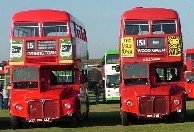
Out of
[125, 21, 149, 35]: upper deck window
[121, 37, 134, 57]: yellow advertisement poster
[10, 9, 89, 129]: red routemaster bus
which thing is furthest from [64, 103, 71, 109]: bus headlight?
[125, 21, 149, 35]: upper deck window

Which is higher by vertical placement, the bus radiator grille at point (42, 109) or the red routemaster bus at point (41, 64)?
the red routemaster bus at point (41, 64)

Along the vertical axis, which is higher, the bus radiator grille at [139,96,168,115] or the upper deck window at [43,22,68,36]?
the upper deck window at [43,22,68,36]

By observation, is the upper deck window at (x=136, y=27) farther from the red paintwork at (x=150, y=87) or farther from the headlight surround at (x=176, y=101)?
the headlight surround at (x=176, y=101)

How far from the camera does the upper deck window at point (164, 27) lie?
21203 mm

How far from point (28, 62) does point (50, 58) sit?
85 centimetres

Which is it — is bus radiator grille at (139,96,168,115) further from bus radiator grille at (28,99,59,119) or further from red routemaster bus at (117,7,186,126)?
bus radiator grille at (28,99,59,119)

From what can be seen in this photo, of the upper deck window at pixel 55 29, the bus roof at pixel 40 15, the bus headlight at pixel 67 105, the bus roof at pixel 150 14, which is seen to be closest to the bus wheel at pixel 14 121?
the bus headlight at pixel 67 105

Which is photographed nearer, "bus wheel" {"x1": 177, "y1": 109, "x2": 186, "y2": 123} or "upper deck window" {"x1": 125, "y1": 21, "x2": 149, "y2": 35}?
"bus wheel" {"x1": 177, "y1": 109, "x2": 186, "y2": 123}

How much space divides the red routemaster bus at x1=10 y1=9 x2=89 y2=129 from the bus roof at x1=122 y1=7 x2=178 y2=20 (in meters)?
2.32

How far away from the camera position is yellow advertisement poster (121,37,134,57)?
69.2ft

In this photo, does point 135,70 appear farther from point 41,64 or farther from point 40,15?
point 40,15

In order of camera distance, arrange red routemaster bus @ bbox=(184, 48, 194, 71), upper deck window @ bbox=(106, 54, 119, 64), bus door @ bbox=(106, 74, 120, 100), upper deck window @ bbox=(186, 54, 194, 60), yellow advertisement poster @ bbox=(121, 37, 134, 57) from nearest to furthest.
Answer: yellow advertisement poster @ bbox=(121, 37, 134, 57) → upper deck window @ bbox=(106, 54, 119, 64) → bus door @ bbox=(106, 74, 120, 100) → red routemaster bus @ bbox=(184, 48, 194, 71) → upper deck window @ bbox=(186, 54, 194, 60)

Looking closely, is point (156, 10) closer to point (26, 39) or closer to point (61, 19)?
point (61, 19)

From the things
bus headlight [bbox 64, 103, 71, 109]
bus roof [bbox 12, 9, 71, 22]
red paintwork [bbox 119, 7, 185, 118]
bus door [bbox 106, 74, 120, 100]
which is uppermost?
bus roof [bbox 12, 9, 71, 22]
